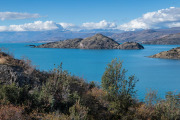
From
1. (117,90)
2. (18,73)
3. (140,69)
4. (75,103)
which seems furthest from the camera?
(140,69)

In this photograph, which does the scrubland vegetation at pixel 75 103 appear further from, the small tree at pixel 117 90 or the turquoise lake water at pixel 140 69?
the turquoise lake water at pixel 140 69

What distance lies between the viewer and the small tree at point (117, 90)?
14131 millimetres

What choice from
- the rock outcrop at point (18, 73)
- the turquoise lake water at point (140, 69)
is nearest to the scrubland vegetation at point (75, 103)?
the rock outcrop at point (18, 73)

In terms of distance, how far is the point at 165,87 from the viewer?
4716 cm

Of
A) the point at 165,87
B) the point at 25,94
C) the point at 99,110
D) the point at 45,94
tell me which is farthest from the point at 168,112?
the point at 165,87

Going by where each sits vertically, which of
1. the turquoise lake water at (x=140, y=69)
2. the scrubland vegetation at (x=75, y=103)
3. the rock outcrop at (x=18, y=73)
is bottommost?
the turquoise lake water at (x=140, y=69)

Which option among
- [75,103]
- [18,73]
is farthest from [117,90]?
[18,73]

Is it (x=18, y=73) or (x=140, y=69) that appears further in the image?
(x=140, y=69)

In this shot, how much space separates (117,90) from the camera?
15.6 meters

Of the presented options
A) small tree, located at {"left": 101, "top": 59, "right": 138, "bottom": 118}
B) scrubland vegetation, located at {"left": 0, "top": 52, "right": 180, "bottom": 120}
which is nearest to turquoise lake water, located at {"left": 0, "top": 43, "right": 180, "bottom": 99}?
small tree, located at {"left": 101, "top": 59, "right": 138, "bottom": 118}

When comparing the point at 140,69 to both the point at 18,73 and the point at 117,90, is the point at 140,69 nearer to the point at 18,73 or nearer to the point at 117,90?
the point at 117,90

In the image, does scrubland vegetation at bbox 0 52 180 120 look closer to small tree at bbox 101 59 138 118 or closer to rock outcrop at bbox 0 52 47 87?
small tree at bbox 101 59 138 118

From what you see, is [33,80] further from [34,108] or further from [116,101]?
[116,101]

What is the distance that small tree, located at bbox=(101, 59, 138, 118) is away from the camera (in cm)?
1413
